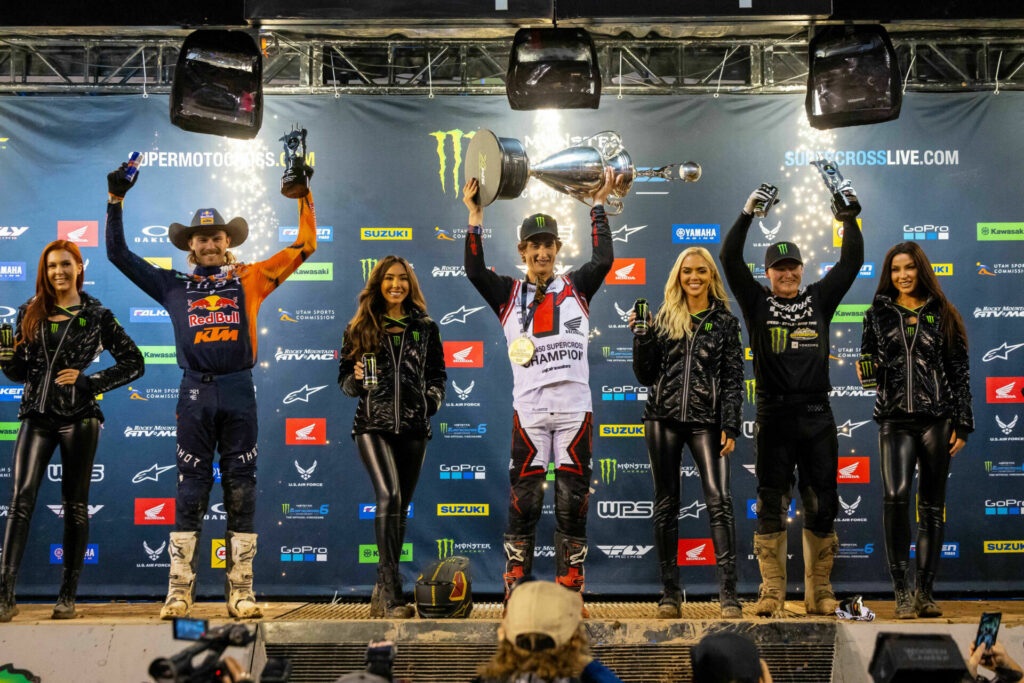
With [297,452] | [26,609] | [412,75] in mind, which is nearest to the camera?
[26,609]

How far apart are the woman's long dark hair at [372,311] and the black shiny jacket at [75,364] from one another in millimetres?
1218

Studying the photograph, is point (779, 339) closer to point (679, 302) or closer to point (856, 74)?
point (679, 302)

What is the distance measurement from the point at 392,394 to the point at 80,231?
10.3ft

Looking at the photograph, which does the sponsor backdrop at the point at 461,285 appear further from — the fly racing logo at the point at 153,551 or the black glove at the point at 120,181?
the black glove at the point at 120,181

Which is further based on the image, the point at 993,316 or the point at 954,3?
the point at 993,316

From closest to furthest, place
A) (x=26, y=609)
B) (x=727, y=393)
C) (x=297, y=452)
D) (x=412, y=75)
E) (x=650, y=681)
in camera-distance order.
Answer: (x=650, y=681)
(x=727, y=393)
(x=26, y=609)
(x=297, y=452)
(x=412, y=75)

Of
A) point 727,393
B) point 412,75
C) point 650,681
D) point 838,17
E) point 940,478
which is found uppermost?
point 412,75

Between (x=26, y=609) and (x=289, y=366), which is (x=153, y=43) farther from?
(x=26, y=609)

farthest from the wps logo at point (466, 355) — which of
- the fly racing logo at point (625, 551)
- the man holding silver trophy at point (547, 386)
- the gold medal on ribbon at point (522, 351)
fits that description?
the gold medal on ribbon at point (522, 351)

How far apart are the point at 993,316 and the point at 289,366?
15.8ft

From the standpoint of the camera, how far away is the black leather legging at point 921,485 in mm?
4641

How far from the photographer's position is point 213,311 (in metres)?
4.59

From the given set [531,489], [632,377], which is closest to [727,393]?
[531,489]

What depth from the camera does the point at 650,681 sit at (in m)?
4.16
